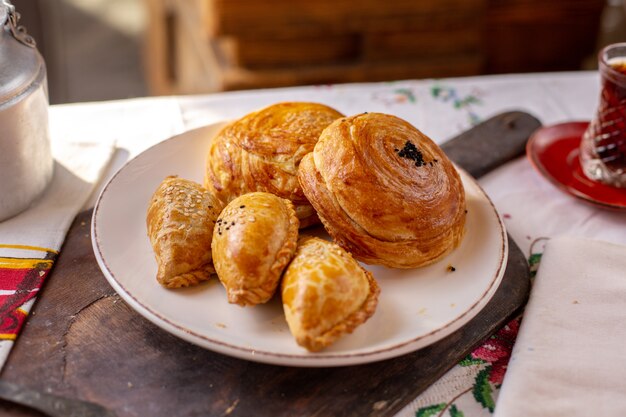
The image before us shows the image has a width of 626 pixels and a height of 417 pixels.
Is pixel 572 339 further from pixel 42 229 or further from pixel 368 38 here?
pixel 368 38

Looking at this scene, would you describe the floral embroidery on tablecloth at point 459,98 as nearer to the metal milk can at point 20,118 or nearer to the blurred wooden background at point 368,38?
the blurred wooden background at point 368,38

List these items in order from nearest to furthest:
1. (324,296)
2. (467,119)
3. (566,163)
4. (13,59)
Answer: (324,296) < (13,59) < (566,163) < (467,119)

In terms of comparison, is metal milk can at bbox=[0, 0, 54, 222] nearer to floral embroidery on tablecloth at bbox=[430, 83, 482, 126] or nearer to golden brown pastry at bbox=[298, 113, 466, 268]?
golden brown pastry at bbox=[298, 113, 466, 268]

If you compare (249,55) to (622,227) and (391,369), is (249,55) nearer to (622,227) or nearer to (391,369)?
(622,227)

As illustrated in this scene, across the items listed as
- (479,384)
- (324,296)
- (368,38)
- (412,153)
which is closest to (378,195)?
(412,153)

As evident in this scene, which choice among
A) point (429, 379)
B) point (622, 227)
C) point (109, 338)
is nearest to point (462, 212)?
point (429, 379)
